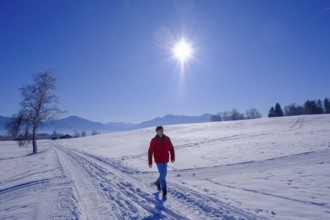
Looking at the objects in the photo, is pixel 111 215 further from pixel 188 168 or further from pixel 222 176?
pixel 188 168

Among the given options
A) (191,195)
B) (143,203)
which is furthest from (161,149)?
(143,203)

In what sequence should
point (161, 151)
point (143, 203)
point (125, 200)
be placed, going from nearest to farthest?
point (143, 203) < point (125, 200) < point (161, 151)

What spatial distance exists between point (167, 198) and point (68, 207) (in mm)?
2962

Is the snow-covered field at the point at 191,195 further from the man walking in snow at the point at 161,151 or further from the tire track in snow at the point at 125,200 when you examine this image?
the man walking in snow at the point at 161,151

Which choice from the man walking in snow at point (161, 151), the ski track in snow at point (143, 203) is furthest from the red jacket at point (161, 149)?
the ski track in snow at point (143, 203)

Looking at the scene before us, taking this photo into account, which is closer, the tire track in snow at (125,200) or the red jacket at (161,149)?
the tire track in snow at (125,200)

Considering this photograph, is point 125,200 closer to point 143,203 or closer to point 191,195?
point 143,203

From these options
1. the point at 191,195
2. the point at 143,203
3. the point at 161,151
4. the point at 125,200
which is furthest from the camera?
the point at 161,151

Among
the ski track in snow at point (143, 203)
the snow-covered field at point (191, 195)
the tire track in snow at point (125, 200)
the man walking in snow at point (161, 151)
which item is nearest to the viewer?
the ski track in snow at point (143, 203)

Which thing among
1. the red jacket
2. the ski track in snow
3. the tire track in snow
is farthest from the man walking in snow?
the tire track in snow

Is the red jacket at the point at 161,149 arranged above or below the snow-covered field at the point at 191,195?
above

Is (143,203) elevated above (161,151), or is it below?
below

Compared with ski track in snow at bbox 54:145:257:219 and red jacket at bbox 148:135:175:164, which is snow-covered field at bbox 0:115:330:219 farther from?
red jacket at bbox 148:135:175:164

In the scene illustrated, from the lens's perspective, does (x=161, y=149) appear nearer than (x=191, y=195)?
No
